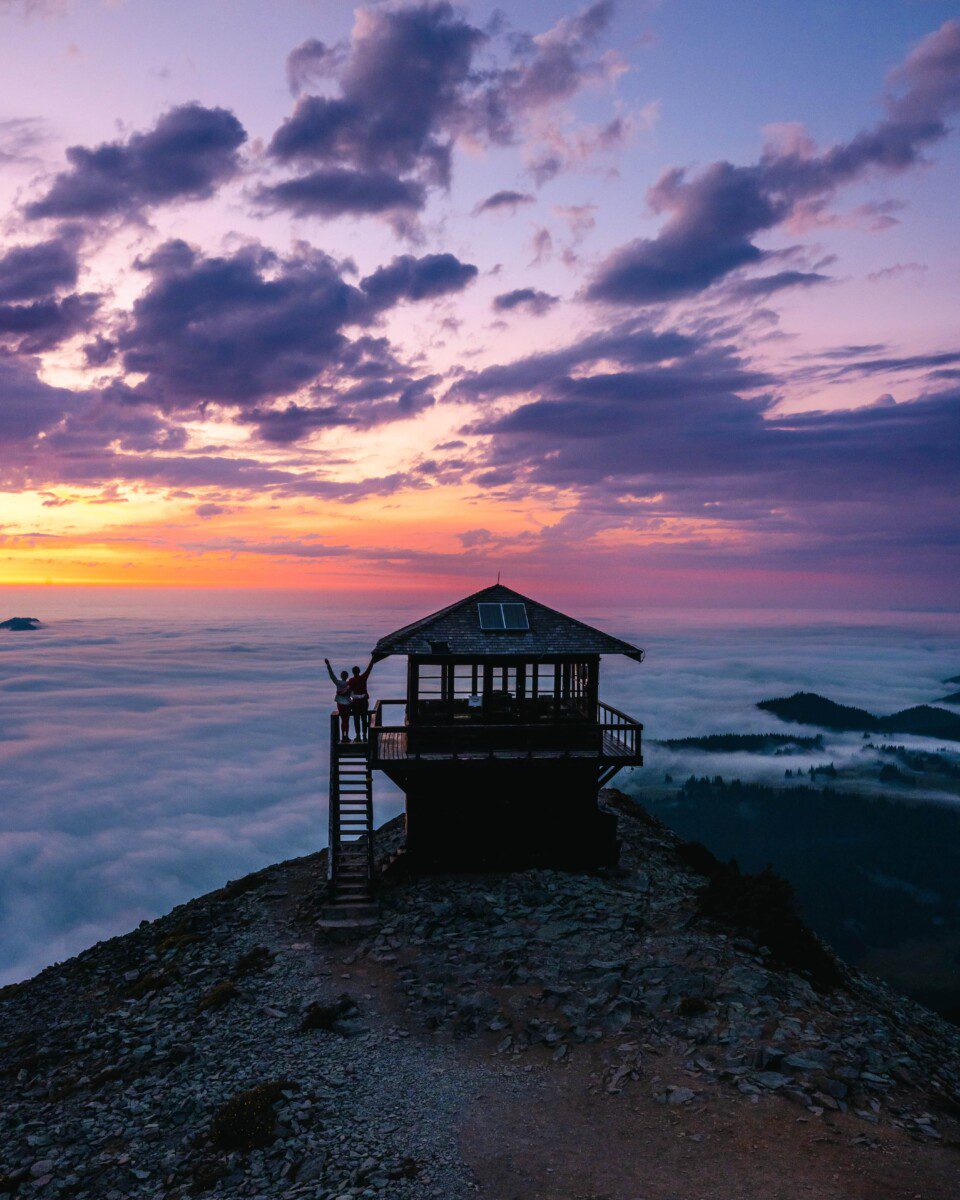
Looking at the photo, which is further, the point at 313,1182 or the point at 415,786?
the point at 415,786

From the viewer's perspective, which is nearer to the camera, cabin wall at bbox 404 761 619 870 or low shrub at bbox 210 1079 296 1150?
low shrub at bbox 210 1079 296 1150

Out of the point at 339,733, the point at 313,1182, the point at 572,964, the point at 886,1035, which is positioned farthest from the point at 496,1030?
the point at 339,733

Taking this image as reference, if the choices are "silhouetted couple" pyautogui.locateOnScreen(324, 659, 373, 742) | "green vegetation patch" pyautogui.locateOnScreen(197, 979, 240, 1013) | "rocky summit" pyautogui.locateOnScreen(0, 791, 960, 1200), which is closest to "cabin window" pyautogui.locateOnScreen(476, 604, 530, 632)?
"silhouetted couple" pyautogui.locateOnScreen(324, 659, 373, 742)

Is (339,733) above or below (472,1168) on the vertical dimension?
above

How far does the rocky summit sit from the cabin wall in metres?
0.91

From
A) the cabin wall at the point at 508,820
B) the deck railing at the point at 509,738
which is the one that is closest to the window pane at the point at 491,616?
the deck railing at the point at 509,738

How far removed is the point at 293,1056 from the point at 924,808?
228217 millimetres

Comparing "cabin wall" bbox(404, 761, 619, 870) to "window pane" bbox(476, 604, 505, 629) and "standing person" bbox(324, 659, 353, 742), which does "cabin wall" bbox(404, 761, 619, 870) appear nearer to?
"standing person" bbox(324, 659, 353, 742)

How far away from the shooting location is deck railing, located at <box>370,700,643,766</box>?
24.7 m

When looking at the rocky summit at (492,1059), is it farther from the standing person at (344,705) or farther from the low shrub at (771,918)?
the standing person at (344,705)

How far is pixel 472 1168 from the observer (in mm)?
12477

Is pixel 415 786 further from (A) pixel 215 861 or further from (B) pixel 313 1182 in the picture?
(A) pixel 215 861

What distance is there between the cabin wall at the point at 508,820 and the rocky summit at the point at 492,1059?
0.91 m

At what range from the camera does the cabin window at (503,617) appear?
25.3 m
